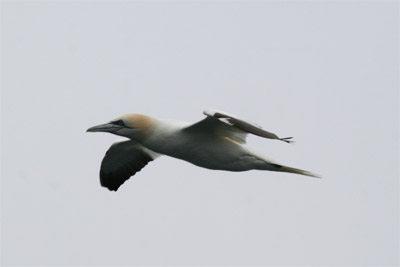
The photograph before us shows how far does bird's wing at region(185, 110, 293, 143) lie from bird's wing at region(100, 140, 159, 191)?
2.32 meters

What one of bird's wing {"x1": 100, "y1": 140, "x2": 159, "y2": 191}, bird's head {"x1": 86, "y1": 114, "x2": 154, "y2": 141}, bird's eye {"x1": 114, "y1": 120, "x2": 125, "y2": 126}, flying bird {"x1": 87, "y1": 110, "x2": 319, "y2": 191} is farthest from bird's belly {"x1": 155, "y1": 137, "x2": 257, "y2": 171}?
bird's wing {"x1": 100, "y1": 140, "x2": 159, "y2": 191}

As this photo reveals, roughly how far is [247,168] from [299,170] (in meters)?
0.85

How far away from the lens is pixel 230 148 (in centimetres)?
1343

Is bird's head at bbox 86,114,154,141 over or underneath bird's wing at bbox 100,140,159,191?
over

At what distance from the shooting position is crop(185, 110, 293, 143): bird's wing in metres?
12.0

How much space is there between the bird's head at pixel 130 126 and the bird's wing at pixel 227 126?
600mm

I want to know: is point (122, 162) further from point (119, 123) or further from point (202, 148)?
point (202, 148)

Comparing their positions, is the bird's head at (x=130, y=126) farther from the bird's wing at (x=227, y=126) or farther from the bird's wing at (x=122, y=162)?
the bird's wing at (x=122, y=162)

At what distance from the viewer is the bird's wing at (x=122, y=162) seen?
15.5 m

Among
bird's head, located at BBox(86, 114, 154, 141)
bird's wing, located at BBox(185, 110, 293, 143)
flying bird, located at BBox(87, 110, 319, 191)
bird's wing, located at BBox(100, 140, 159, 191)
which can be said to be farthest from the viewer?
bird's wing, located at BBox(100, 140, 159, 191)

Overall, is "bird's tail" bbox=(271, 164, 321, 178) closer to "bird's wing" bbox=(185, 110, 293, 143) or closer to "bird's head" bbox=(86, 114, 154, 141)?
"bird's wing" bbox=(185, 110, 293, 143)

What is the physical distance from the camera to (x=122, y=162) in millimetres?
15766

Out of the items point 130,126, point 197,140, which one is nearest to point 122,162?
point 130,126

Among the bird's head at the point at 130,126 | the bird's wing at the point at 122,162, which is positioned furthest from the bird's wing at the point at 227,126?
the bird's wing at the point at 122,162
